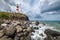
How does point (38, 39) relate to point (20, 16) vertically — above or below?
below

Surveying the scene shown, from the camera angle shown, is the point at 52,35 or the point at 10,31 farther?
the point at 52,35

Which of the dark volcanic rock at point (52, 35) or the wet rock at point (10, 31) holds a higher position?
the wet rock at point (10, 31)

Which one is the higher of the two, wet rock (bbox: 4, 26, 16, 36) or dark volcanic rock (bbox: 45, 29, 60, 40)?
wet rock (bbox: 4, 26, 16, 36)

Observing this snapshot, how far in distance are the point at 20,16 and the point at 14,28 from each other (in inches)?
1485

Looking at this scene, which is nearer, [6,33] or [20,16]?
[6,33]

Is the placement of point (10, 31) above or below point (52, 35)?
above

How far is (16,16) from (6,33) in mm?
36158

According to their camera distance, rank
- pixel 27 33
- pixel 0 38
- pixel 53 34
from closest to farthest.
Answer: pixel 0 38
pixel 27 33
pixel 53 34

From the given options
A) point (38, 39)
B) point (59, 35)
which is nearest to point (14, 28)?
point (38, 39)

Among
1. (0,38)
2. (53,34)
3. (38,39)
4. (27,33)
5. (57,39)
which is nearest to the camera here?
(0,38)

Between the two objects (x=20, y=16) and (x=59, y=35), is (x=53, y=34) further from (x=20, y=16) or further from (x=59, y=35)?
(x=20, y=16)

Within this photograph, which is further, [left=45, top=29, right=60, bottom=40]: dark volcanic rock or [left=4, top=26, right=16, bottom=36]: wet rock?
[left=45, top=29, right=60, bottom=40]: dark volcanic rock

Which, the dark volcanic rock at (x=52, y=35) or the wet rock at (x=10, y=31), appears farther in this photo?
the dark volcanic rock at (x=52, y=35)

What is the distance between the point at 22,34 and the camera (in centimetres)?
1900
